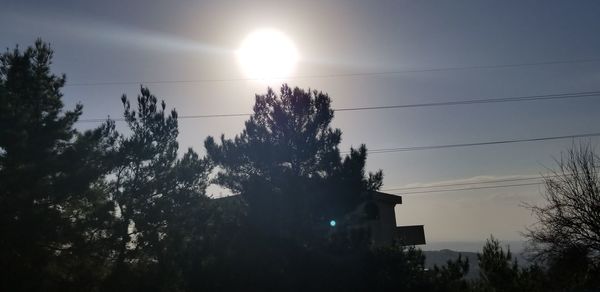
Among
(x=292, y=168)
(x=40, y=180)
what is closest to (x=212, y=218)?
(x=292, y=168)

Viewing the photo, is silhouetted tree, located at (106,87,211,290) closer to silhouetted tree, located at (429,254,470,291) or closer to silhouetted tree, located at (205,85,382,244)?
silhouetted tree, located at (205,85,382,244)

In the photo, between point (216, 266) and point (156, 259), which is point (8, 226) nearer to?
point (156, 259)

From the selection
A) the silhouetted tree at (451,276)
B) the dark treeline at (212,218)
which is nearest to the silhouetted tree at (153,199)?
the dark treeline at (212,218)

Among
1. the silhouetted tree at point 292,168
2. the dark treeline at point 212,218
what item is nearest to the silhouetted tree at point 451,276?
the dark treeline at point 212,218

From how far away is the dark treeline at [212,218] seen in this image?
45.8 feet

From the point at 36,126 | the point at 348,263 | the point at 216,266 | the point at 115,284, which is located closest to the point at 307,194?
the point at 348,263

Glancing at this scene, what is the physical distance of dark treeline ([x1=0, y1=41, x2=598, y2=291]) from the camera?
13953 millimetres

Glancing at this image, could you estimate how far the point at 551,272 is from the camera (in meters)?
20.0

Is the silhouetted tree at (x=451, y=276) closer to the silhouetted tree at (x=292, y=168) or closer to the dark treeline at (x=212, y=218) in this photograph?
the dark treeline at (x=212, y=218)

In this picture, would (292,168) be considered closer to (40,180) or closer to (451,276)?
(451,276)

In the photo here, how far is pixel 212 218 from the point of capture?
1594 centimetres

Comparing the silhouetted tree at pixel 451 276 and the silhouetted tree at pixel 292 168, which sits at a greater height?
the silhouetted tree at pixel 292 168

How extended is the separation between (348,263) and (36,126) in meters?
14.5

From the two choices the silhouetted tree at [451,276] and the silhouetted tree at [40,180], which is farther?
the silhouetted tree at [40,180]
